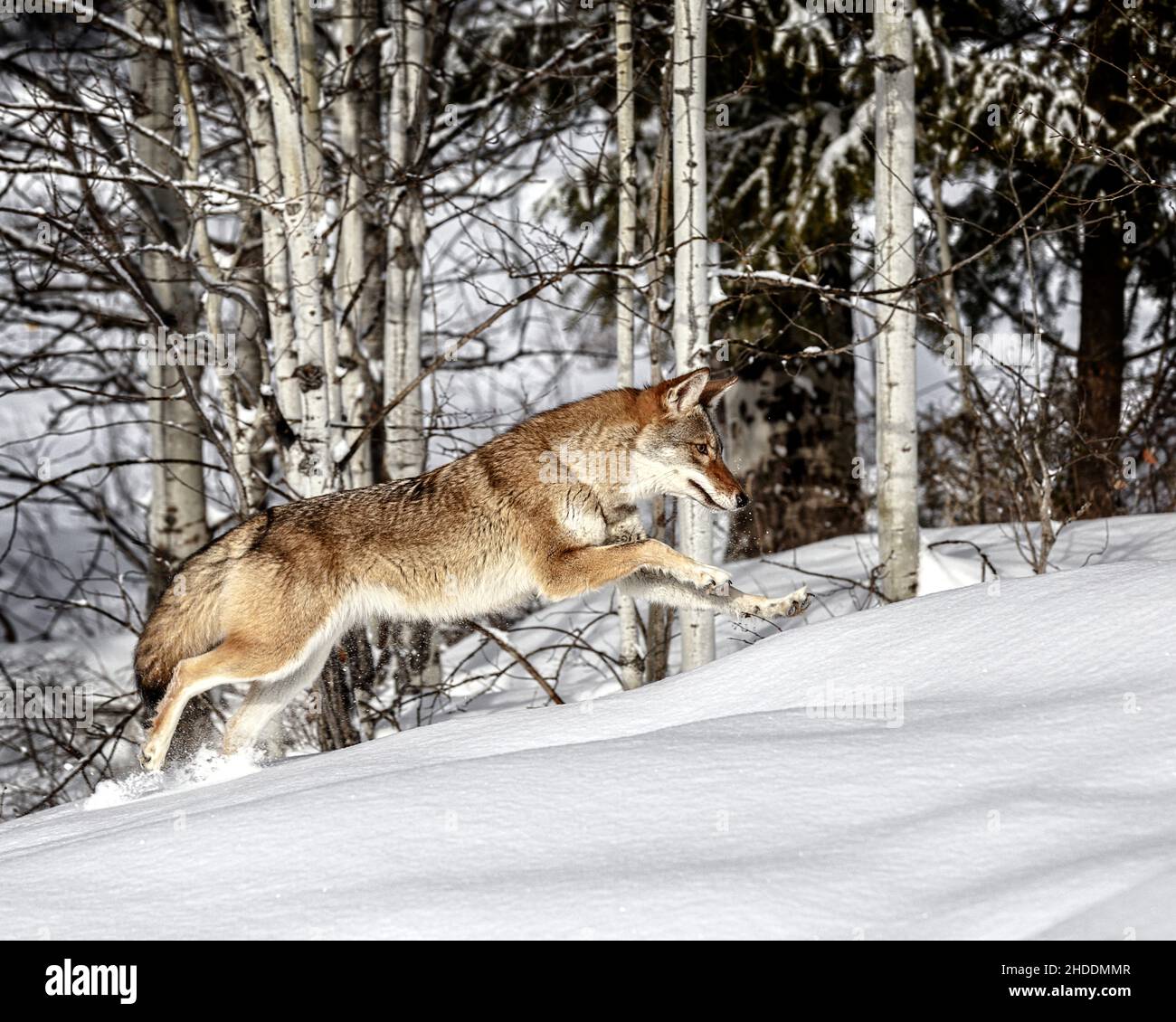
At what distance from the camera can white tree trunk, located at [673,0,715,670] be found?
23.1 feet

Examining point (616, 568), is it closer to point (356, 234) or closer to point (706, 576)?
point (706, 576)

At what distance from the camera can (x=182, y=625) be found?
239 inches

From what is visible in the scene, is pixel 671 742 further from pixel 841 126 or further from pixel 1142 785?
pixel 841 126

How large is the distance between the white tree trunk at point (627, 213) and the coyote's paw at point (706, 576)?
2214 mm

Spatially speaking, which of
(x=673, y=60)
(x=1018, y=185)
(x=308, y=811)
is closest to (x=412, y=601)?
(x=308, y=811)

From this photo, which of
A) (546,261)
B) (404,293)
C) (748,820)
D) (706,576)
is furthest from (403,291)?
(748,820)

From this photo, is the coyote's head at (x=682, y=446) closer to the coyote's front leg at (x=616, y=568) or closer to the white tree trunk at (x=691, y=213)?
the coyote's front leg at (x=616, y=568)

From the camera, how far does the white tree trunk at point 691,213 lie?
7.05 m

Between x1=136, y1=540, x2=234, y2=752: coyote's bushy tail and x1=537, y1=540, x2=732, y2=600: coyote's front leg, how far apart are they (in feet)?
5.66

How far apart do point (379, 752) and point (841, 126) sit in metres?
9.59

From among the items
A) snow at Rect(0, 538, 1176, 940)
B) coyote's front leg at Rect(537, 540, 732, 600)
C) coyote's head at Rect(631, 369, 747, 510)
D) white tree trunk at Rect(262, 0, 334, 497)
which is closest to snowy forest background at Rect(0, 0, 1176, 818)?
white tree trunk at Rect(262, 0, 334, 497)

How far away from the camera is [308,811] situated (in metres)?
3.75

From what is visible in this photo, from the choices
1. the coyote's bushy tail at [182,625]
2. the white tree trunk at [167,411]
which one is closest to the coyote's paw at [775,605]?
the coyote's bushy tail at [182,625]

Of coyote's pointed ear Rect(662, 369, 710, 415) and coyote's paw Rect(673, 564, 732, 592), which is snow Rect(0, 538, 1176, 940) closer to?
coyote's paw Rect(673, 564, 732, 592)
